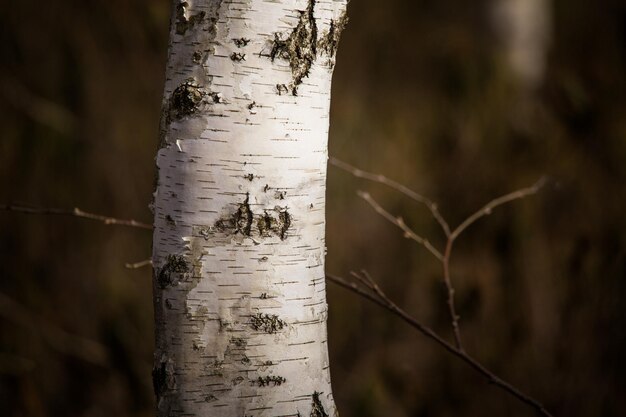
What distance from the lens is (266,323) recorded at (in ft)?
2.88

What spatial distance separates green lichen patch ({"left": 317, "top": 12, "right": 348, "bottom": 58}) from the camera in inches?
35.6

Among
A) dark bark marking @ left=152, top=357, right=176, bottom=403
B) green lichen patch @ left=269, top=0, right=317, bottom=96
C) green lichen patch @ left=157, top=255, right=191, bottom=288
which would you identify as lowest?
dark bark marking @ left=152, top=357, right=176, bottom=403

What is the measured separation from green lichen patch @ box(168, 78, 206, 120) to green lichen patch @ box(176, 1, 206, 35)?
0.23 feet

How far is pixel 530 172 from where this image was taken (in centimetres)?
275

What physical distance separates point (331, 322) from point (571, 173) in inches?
48.1

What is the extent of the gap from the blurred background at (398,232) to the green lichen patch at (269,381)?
45.1 inches

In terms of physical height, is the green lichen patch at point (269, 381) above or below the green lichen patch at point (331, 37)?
below

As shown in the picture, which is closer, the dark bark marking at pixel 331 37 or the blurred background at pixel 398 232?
the dark bark marking at pixel 331 37

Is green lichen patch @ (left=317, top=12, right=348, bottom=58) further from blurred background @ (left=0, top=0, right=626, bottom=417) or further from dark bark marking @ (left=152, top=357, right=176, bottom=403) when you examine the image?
blurred background @ (left=0, top=0, right=626, bottom=417)

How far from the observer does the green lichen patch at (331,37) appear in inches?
35.6

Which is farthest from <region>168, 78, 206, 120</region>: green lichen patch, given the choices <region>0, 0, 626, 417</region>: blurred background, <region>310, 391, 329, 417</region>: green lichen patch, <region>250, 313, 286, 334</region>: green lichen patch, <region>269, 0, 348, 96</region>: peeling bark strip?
<region>0, 0, 626, 417</region>: blurred background

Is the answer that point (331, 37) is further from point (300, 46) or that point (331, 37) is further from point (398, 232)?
→ point (398, 232)

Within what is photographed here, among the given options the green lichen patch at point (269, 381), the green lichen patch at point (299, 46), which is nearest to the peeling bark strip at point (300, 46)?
the green lichen patch at point (299, 46)

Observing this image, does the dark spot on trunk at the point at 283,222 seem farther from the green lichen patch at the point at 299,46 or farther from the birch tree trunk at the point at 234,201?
the green lichen patch at the point at 299,46
